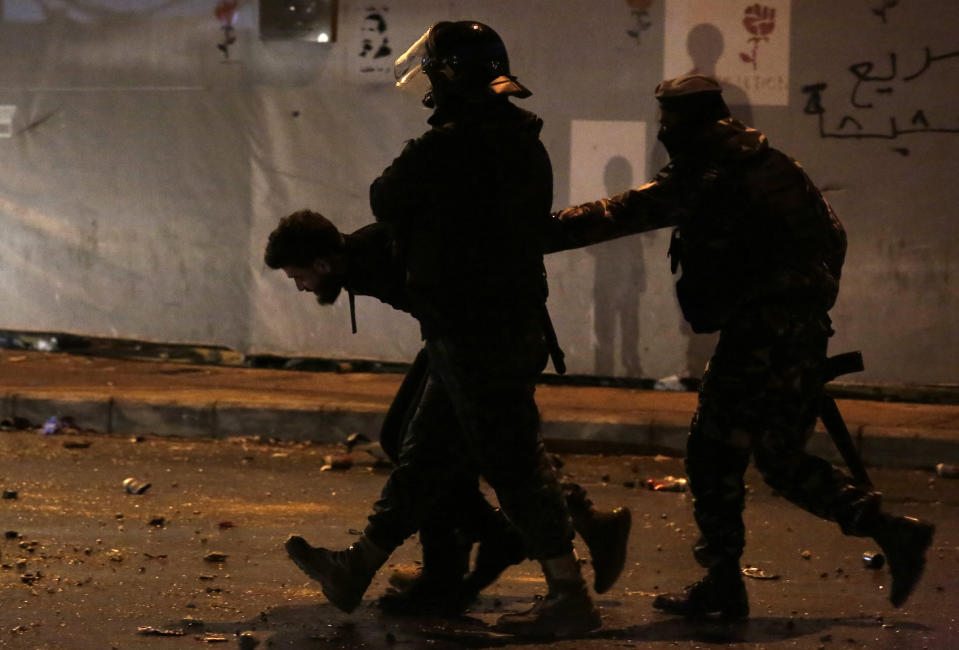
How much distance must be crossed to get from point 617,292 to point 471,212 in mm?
4948

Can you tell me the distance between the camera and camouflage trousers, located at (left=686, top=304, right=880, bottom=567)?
4.33 metres

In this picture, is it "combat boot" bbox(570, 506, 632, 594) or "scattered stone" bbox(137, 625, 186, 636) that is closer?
"scattered stone" bbox(137, 625, 186, 636)

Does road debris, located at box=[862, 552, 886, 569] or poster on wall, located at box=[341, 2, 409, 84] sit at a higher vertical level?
poster on wall, located at box=[341, 2, 409, 84]

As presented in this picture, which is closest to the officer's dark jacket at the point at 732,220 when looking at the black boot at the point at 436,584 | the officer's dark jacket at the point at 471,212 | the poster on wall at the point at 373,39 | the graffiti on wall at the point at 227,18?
the officer's dark jacket at the point at 471,212

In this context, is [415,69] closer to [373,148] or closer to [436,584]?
[436,584]

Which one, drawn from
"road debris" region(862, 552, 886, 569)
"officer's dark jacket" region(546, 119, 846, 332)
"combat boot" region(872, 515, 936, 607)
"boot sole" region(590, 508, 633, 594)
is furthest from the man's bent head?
"road debris" region(862, 552, 886, 569)

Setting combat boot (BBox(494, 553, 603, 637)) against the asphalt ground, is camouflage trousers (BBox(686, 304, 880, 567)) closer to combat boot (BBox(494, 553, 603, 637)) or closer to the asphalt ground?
combat boot (BBox(494, 553, 603, 637))

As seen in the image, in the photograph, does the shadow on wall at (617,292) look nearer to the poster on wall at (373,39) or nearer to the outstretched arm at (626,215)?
the poster on wall at (373,39)

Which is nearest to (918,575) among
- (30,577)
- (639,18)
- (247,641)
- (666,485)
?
(247,641)

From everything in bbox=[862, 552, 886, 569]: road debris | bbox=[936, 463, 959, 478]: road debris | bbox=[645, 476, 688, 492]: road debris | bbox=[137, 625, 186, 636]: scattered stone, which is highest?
bbox=[936, 463, 959, 478]: road debris

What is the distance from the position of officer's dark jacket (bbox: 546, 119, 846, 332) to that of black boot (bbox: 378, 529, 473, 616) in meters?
1.01

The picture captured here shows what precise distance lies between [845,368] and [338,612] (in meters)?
1.71

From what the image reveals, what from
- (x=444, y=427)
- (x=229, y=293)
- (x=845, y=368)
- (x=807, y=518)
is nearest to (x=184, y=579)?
(x=444, y=427)

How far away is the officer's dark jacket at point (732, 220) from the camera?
4.27 meters
